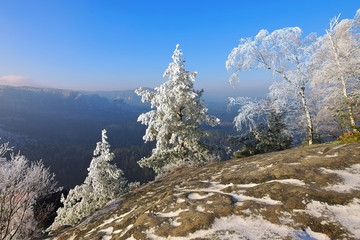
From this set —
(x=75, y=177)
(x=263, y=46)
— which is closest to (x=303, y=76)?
(x=263, y=46)

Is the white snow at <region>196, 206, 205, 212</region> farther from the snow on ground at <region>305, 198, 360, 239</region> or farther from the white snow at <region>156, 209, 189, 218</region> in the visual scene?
the snow on ground at <region>305, 198, 360, 239</region>

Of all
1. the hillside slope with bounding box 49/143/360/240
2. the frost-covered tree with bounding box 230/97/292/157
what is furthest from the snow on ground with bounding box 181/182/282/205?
the frost-covered tree with bounding box 230/97/292/157

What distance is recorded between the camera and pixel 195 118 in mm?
17719

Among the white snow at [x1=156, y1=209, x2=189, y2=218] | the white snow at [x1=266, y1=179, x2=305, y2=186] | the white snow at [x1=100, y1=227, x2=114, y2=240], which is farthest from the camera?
the white snow at [x1=266, y1=179, x2=305, y2=186]

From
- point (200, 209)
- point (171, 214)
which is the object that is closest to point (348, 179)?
point (200, 209)

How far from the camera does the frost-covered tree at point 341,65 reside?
14164mm

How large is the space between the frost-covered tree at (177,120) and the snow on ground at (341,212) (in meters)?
12.1

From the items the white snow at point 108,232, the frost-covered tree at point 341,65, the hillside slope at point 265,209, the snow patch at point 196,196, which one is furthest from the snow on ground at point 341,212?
the frost-covered tree at point 341,65

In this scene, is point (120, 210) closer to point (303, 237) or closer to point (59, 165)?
point (303, 237)

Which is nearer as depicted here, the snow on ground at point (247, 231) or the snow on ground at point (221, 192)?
the snow on ground at point (247, 231)

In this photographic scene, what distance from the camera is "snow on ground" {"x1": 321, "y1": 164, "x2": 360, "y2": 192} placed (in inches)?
193

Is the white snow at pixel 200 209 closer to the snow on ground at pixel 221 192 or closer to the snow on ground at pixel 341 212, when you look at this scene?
the snow on ground at pixel 221 192

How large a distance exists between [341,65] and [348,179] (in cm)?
1212

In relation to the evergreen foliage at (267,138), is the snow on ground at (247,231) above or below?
above
